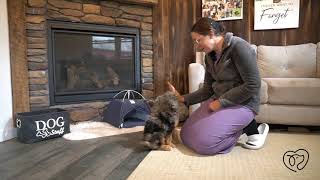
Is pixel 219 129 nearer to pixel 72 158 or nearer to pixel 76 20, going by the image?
pixel 72 158

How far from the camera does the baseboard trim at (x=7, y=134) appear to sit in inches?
90.5

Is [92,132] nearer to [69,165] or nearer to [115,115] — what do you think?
[115,115]

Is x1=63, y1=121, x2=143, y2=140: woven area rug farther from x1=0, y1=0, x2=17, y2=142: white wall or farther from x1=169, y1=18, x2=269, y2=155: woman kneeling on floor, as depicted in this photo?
x1=169, y1=18, x2=269, y2=155: woman kneeling on floor

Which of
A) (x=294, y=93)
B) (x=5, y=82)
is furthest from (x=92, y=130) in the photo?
(x=294, y=93)

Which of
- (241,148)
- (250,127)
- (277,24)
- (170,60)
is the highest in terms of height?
(277,24)

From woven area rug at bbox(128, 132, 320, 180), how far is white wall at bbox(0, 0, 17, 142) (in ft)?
4.22

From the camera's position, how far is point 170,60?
11.4ft

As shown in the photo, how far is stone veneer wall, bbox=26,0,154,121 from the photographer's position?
8.30 feet

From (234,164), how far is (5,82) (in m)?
1.91

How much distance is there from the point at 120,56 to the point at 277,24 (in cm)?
186

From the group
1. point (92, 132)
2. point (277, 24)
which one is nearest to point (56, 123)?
point (92, 132)

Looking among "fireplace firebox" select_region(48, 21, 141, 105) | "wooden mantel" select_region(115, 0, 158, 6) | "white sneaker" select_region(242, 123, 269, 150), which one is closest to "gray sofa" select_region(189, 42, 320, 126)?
"white sneaker" select_region(242, 123, 269, 150)

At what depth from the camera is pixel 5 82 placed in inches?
92.2

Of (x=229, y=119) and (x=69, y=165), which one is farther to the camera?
(x=229, y=119)
